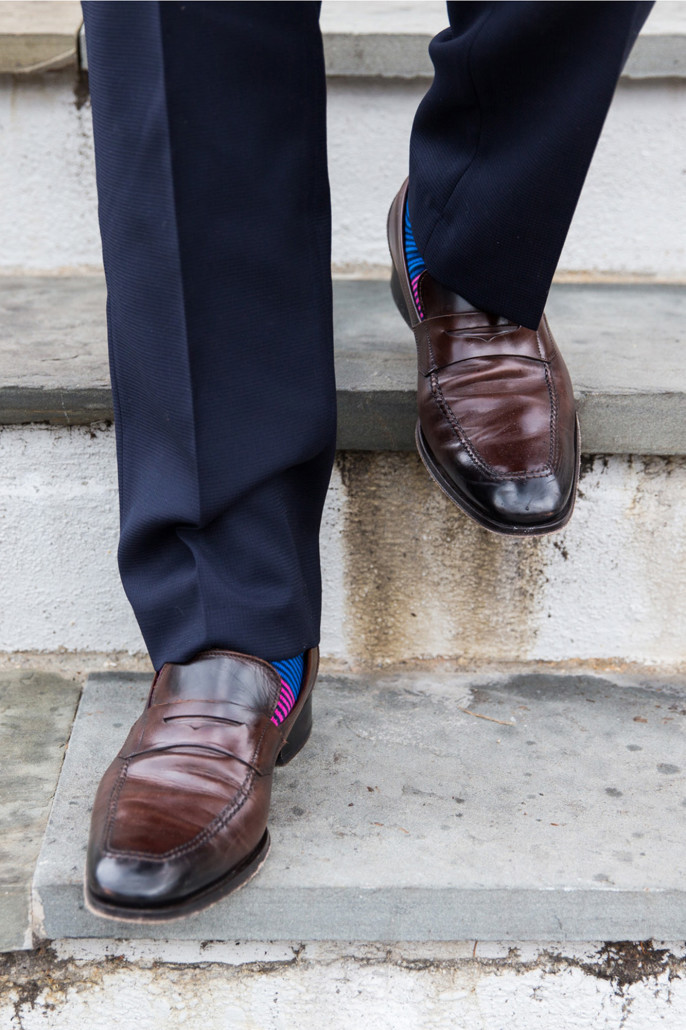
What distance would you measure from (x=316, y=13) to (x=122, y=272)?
9.0 inches

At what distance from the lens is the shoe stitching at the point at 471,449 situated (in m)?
0.71

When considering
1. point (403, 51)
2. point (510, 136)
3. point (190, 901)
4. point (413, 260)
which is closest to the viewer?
point (190, 901)

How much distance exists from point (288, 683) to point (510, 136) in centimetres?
47

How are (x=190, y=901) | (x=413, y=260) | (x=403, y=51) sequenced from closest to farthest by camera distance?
(x=190, y=901), (x=413, y=260), (x=403, y=51)

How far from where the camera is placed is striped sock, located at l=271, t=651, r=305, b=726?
68 cm

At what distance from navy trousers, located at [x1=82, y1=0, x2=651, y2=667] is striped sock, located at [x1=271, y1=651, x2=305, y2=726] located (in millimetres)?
26

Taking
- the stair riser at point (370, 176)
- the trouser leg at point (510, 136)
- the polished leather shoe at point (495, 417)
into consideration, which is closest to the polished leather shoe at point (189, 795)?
the polished leather shoe at point (495, 417)

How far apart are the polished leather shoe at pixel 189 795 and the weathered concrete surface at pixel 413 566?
247mm

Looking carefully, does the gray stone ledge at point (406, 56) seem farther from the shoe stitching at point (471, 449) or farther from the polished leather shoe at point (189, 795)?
the polished leather shoe at point (189, 795)

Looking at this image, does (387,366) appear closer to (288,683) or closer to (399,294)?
(399,294)

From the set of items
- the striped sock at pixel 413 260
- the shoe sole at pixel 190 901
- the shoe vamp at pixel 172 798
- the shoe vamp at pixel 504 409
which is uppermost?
the striped sock at pixel 413 260

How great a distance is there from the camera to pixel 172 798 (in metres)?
0.59

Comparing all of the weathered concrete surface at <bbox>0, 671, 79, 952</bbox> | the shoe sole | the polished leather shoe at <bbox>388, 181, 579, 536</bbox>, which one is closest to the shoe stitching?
the polished leather shoe at <bbox>388, 181, 579, 536</bbox>

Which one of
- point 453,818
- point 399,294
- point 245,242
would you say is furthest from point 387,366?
point 453,818
